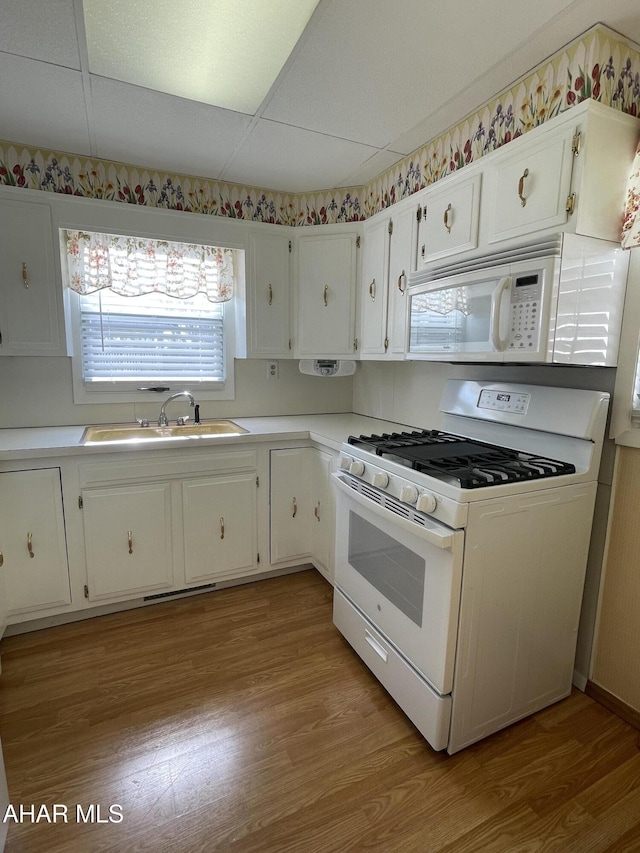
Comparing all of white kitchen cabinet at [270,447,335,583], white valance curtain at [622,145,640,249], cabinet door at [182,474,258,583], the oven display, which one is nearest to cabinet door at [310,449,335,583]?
white kitchen cabinet at [270,447,335,583]

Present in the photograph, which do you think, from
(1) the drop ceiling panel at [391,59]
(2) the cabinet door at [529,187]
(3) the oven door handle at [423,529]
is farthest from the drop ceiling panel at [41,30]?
(3) the oven door handle at [423,529]

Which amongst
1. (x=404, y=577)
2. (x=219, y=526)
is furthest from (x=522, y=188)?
(x=219, y=526)

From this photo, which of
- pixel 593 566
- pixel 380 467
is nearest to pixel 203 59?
pixel 380 467

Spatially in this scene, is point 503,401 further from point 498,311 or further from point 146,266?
point 146,266

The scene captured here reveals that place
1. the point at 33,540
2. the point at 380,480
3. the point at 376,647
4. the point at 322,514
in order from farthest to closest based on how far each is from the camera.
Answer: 1. the point at 322,514
2. the point at 33,540
3. the point at 376,647
4. the point at 380,480

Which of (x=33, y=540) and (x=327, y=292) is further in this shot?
(x=327, y=292)

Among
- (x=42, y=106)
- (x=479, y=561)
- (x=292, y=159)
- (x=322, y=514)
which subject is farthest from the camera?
(x=322, y=514)

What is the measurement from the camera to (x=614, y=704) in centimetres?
164

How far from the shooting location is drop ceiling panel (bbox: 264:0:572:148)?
132cm

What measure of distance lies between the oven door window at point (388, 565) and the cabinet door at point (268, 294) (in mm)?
1356

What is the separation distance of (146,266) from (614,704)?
310 centimetres

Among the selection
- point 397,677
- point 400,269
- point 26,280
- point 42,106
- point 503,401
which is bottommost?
point 397,677

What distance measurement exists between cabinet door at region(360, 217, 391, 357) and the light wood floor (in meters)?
1.65

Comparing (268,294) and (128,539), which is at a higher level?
(268,294)
